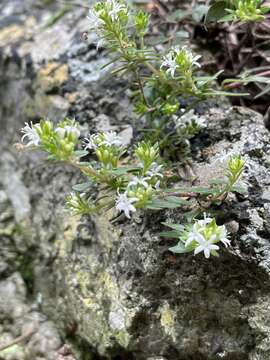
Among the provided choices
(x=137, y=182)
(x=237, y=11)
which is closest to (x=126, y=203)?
(x=137, y=182)

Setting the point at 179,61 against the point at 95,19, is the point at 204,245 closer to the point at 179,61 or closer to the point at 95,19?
the point at 179,61

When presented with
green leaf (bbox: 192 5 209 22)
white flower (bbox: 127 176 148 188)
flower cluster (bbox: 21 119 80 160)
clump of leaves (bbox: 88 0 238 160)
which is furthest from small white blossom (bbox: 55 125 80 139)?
green leaf (bbox: 192 5 209 22)

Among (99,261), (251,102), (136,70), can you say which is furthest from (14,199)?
(251,102)

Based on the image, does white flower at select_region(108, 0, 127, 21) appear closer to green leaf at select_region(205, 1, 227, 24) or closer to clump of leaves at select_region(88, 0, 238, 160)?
clump of leaves at select_region(88, 0, 238, 160)

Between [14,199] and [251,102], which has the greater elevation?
[251,102]

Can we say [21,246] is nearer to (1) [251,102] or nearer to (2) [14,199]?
(2) [14,199]

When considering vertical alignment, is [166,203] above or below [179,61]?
below
